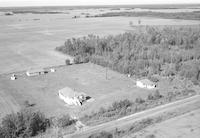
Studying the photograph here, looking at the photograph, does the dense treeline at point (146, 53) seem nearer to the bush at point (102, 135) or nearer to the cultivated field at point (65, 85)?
the cultivated field at point (65, 85)

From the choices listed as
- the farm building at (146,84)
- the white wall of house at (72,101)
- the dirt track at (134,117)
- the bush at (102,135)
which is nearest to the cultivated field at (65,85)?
the white wall of house at (72,101)

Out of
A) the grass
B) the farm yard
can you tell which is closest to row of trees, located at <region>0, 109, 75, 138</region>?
the farm yard

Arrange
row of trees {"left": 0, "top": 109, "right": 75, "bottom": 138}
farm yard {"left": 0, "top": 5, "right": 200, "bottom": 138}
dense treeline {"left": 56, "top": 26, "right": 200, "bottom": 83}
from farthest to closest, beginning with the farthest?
dense treeline {"left": 56, "top": 26, "right": 200, "bottom": 83}, farm yard {"left": 0, "top": 5, "right": 200, "bottom": 138}, row of trees {"left": 0, "top": 109, "right": 75, "bottom": 138}

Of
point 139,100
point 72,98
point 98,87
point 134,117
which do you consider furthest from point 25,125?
point 98,87

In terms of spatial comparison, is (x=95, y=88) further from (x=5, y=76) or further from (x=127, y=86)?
(x=5, y=76)

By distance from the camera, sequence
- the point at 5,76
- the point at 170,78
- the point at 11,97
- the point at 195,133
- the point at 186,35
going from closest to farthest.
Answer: the point at 195,133 < the point at 11,97 < the point at 170,78 < the point at 5,76 < the point at 186,35

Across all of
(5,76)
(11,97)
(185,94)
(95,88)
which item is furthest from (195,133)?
(5,76)

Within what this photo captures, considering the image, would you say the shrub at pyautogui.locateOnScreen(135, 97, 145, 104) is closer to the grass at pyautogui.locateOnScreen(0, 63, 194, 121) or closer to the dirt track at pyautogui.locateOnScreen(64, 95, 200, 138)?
the grass at pyautogui.locateOnScreen(0, 63, 194, 121)
